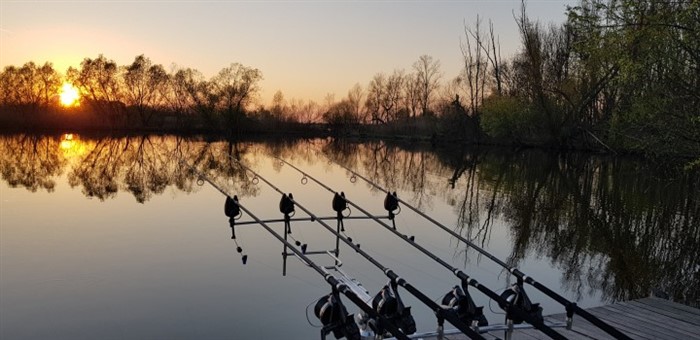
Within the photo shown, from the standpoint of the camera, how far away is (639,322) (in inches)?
254

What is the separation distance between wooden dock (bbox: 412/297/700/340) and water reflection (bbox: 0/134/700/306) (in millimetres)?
1249

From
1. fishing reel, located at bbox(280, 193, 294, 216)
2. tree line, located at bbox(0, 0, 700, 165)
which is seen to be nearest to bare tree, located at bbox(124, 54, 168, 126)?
tree line, located at bbox(0, 0, 700, 165)

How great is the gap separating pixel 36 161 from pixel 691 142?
28441 millimetres

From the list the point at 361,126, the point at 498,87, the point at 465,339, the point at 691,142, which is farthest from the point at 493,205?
the point at 361,126

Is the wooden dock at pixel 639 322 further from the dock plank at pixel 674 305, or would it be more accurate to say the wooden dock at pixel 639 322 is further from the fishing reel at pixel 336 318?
the fishing reel at pixel 336 318

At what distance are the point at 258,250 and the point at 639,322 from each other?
7.06 metres

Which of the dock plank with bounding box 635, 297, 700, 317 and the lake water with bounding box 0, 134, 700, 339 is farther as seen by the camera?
the lake water with bounding box 0, 134, 700, 339

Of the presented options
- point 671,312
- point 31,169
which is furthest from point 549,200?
point 31,169

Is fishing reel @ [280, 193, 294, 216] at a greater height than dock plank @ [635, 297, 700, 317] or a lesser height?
greater

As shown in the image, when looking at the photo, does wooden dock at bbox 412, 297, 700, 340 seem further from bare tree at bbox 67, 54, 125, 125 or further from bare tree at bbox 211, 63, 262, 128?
bare tree at bbox 67, 54, 125, 125

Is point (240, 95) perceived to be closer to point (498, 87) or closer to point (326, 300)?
point (498, 87)

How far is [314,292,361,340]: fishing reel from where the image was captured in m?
4.55

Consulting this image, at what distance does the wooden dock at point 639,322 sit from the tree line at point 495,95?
157 inches

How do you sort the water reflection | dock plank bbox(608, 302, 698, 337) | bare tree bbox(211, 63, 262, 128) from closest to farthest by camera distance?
dock plank bbox(608, 302, 698, 337), the water reflection, bare tree bbox(211, 63, 262, 128)
